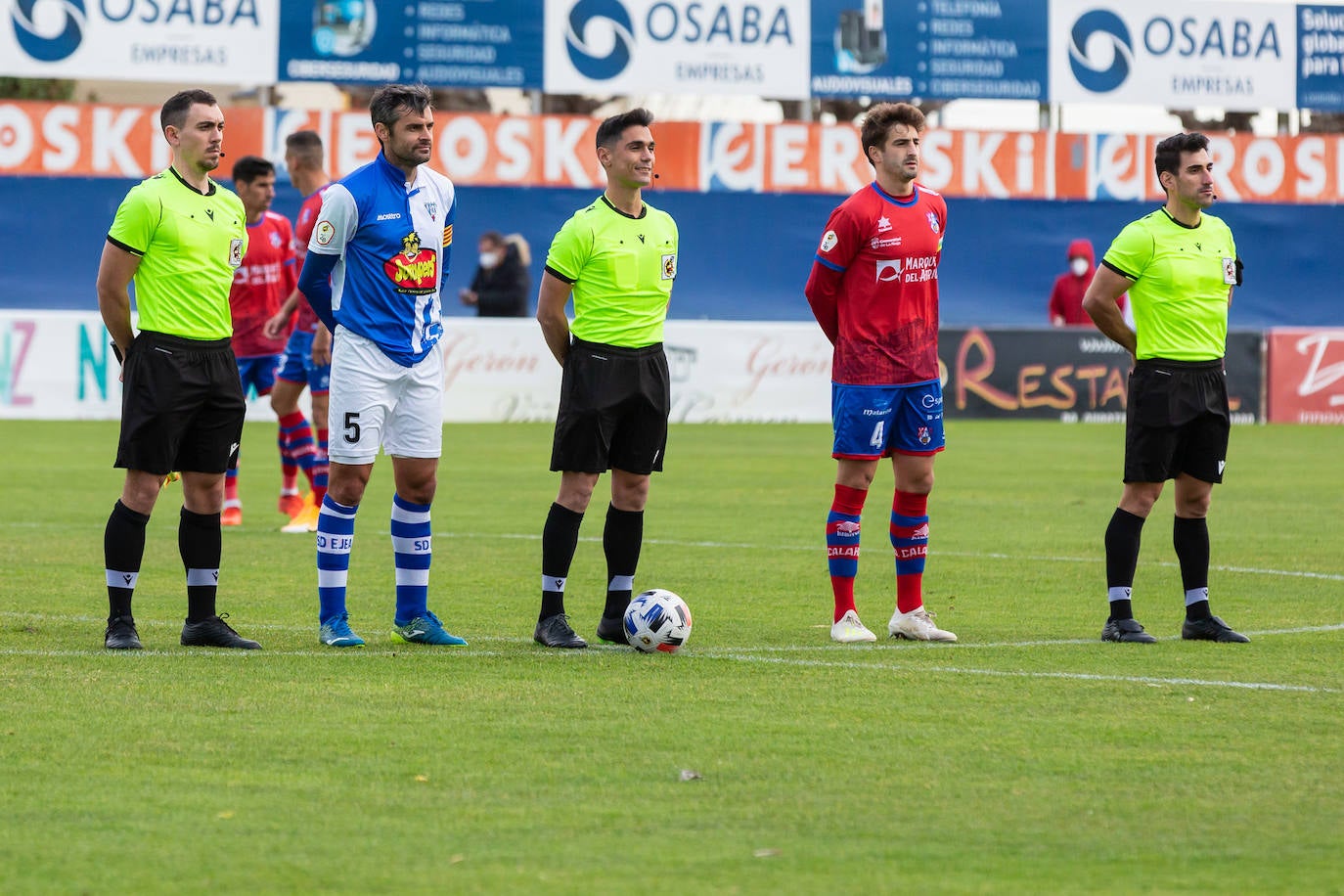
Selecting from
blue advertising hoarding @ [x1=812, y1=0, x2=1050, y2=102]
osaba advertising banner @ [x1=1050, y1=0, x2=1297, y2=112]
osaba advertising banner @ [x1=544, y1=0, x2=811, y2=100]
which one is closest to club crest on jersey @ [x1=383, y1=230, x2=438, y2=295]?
osaba advertising banner @ [x1=544, y1=0, x2=811, y2=100]

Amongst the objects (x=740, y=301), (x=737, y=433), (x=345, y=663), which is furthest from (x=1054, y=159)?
(x=345, y=663)

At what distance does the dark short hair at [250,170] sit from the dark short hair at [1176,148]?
6.16m

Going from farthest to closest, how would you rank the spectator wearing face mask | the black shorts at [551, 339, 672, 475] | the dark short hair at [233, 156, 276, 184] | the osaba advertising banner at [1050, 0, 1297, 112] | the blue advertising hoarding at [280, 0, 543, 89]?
the osaba advertising banner at [1050, 0, 1297, 112] < the blue advertising hoarding at [280, 0, 543, 89] < the spectator wearing face mask < the dark short hair at [233, 156, 276, 184] < the black shorts at [551, 339, 672, 475]

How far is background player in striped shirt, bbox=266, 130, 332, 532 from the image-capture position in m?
12.2

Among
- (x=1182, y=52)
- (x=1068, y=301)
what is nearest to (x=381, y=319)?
(x=1068, y=301)

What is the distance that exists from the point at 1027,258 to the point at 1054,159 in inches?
93.0

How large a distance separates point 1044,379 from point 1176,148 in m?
18.3

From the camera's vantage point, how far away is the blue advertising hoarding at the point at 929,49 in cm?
3259

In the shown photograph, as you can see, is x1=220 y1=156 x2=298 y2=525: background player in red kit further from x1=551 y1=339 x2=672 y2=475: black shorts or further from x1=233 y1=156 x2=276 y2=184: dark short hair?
x1=551 y1=339 x2=672 y2=475: black shorts

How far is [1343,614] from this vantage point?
9.07 m

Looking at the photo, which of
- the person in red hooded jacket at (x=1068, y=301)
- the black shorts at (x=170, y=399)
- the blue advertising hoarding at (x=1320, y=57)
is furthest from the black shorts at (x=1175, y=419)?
the blue advertising hoarding at (x=1320, y=57)

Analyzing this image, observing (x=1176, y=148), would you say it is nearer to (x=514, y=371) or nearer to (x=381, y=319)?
(x=381, y=319)

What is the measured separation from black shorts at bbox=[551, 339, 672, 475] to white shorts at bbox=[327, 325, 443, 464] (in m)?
0.52

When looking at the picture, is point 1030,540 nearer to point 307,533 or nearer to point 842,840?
point 307,533
